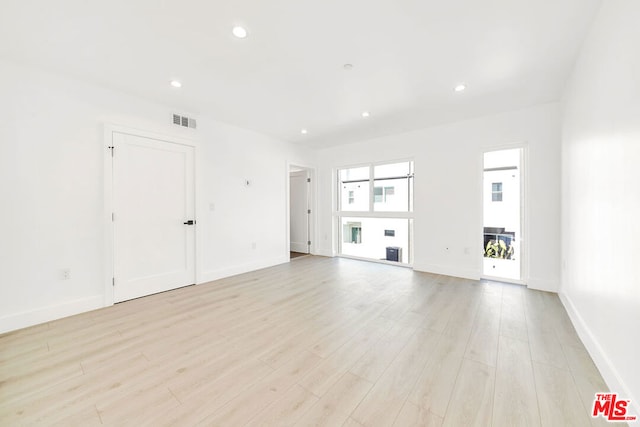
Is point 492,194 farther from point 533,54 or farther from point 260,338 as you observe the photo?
point 260,338

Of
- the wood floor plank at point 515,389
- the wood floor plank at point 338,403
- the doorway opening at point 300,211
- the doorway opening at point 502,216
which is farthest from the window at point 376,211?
the wood floor plank at point 338,403

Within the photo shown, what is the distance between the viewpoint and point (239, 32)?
1.98 meters

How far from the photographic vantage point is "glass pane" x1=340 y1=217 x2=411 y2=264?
513 cm

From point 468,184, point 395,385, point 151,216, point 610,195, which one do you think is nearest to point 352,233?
point 468,184

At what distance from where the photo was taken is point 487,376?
1.69m

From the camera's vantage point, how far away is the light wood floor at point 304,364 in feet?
4.58

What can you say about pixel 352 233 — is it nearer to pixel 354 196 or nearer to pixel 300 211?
pixel 354 196

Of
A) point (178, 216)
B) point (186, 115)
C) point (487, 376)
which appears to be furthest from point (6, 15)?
point (487, 376)

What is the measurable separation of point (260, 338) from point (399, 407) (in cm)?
128

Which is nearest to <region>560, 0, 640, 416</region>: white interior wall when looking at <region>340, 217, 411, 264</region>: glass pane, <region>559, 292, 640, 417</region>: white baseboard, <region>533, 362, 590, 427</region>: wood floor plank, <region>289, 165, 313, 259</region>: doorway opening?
<region>559, 292, 640, 417</region>: white baseboard

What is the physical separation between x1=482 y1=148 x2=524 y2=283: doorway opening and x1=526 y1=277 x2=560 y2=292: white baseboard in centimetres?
21

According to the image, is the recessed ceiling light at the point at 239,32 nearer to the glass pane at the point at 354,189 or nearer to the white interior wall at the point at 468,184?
the white interior wall at the point at 468,184

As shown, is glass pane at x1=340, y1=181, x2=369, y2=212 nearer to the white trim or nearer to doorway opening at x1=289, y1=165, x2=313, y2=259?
doorway opening at x1=289, y1=165, x2=313, y2=259

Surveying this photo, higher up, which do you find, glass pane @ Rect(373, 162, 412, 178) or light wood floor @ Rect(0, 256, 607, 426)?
glass pane @ Rect(373, 162, 412, 178)
